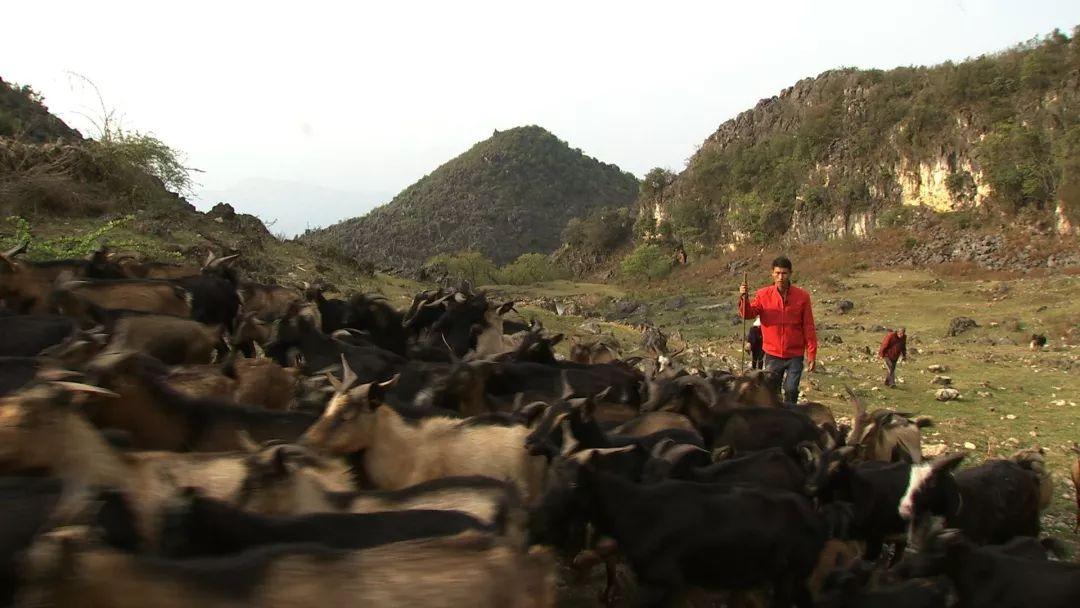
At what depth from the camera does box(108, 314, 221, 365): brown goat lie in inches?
286

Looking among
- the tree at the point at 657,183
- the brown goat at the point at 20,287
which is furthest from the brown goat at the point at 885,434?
the tree at the point at 657,183

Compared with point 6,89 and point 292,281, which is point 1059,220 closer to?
point 292,281

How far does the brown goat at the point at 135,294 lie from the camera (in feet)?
26.9

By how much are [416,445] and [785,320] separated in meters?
4.77

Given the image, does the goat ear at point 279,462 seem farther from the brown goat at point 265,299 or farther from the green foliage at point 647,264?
the green foliage at point 647,264

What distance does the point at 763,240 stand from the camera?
5778cm

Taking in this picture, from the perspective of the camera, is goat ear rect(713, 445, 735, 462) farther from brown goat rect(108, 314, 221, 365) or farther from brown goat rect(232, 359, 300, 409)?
brown goat rect(108, 314, 221, 365)

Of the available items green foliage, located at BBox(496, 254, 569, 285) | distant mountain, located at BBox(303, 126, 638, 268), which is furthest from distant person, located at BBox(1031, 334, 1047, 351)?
distant mountain, located at BBox(303, 126, 638, 268)

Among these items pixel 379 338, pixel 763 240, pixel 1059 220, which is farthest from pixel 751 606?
pixel 763 240

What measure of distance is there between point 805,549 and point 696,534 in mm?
716

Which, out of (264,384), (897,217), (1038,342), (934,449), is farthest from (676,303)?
(264,384)

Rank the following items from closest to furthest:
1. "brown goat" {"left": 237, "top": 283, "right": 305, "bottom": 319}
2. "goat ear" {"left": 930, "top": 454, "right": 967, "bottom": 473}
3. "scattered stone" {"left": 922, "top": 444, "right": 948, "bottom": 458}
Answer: "goat ear" {"left": 930, "top": 454, "right": 967, "bottom": 473}, "scattered stone" {"left": 922, "top": 444, "right": 948, "bottom": 458}, "brown goat" {"left": 237, "top": 283, "right": 305, "bottom": 319}

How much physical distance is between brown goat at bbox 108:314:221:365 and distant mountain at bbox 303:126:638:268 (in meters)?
70.0

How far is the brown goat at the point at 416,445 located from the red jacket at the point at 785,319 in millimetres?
4144
